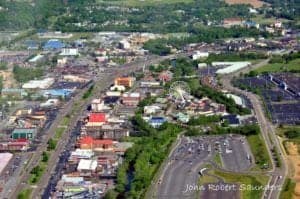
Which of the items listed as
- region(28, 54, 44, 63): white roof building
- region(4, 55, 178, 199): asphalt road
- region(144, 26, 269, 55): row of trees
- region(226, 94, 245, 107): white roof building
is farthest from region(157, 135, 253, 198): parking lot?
region(144, 26, 269, 55): row of trees

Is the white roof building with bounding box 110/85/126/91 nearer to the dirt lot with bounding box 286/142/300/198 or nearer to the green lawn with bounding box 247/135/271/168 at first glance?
the green lawn with bounding box 247/135/271/168

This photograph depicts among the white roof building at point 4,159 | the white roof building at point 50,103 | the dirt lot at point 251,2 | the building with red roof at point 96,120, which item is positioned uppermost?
the dirt lot at point 251,2

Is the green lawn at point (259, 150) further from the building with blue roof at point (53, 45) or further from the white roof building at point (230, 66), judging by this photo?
the building with blue roof at point (53, 45)

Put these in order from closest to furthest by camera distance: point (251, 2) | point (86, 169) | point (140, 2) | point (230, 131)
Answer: point (86, 169) → point (230, 131) → point (140, 2) → point (251, 2)

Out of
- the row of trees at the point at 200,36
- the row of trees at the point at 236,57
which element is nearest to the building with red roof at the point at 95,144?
the row of trees at the point at 236,57

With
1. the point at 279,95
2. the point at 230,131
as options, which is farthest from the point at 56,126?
the point at 279,95

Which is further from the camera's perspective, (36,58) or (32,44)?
(32,44)

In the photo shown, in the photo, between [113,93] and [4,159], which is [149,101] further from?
[4,159]
